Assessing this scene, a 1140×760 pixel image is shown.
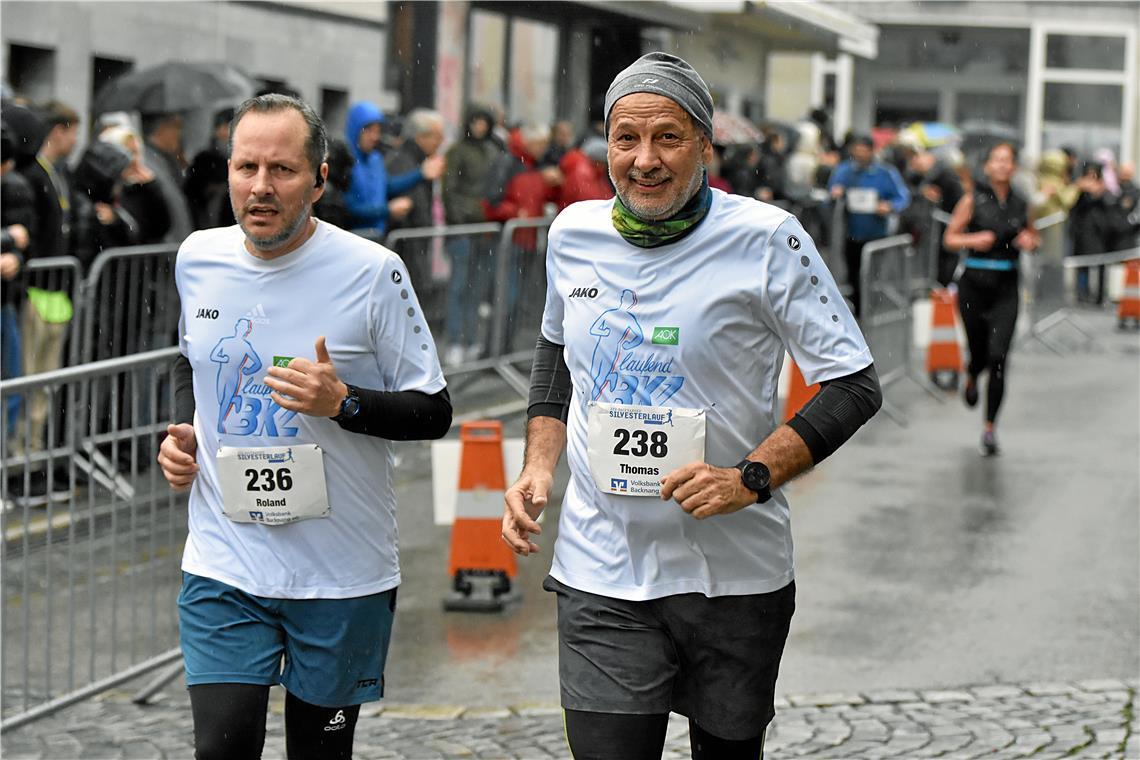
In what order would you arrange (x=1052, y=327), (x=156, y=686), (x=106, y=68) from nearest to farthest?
(x=156, y=686) < (x=106, y=68) < (x=1052, y=327)

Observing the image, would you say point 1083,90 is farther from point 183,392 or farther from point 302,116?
point 302,116

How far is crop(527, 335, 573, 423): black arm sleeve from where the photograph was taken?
4367mm

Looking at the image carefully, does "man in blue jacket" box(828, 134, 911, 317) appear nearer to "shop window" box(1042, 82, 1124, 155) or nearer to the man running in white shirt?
the man running in white shirt

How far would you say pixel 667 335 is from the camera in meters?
3.99

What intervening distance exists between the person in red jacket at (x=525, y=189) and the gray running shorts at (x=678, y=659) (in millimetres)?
9546

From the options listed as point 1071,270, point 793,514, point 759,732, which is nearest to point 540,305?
point 793,514

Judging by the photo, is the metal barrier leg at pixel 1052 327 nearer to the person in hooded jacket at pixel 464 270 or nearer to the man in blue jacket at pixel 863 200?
the man in blue jacket at pixel 863 200

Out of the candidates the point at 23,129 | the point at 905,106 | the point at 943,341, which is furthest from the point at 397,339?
the point at 905,106

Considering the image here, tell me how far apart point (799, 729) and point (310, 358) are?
276cm

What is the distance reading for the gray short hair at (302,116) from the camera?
430 cm

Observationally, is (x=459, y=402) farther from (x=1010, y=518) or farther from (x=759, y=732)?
(x=759, y=732)

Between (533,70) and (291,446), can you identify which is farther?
(533,70)

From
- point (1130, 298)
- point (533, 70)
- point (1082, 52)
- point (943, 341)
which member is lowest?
point (943, 341)

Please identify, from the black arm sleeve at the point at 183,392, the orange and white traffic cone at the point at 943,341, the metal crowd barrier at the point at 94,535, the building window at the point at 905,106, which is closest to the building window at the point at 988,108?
the building window at the point at 905,106
